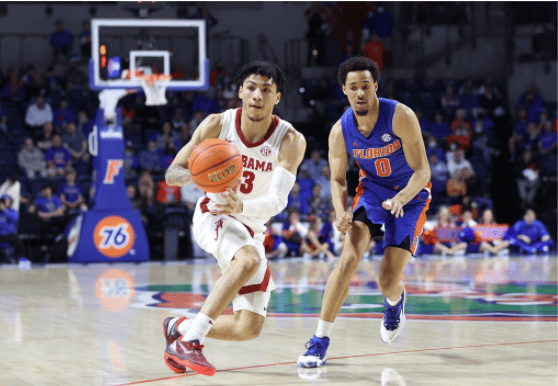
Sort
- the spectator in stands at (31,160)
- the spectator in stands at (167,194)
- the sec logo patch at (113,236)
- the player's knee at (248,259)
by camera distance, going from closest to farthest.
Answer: the player's knee at (248,259), the sec logo patch at (113,236), the spectator in stands at (167,194), the spectator in stands at (31,160)

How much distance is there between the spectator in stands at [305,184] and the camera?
16188mm

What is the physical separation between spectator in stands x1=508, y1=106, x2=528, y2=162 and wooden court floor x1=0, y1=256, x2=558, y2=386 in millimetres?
7458

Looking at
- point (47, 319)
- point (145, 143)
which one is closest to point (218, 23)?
point (145, 143)

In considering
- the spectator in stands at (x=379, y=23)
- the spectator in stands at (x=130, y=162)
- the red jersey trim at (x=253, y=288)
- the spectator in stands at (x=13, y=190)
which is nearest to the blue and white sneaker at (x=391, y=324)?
the red jersey trim at (x=253, y=288)

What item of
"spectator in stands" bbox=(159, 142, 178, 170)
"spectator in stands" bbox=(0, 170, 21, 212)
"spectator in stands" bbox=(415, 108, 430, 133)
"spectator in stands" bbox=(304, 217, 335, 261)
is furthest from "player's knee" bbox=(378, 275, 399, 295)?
"spectator in stands" bbox=(415, 108, 430, 133)

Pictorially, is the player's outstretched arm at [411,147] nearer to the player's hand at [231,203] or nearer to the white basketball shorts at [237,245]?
the white basketball shorts at [237,245]

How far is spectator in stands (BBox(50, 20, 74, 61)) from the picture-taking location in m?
18.5

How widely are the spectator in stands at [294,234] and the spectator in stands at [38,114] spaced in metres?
5.50

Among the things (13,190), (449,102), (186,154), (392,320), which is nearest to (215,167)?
(186,154)

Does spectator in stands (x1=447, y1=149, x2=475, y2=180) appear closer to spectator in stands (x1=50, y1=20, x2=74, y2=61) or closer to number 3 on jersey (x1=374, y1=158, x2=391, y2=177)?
spectator in stands (x1=50, y1=20, x2=74, y2=61)

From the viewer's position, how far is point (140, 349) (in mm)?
5715

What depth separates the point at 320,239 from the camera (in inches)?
603

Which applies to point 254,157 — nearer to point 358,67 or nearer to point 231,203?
point 231,203

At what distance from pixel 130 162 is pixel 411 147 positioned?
11.0 m
